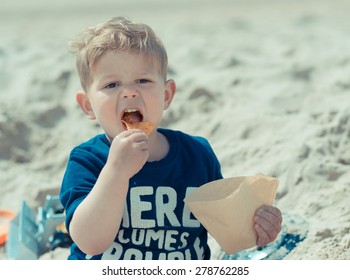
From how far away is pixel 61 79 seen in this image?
314 cm

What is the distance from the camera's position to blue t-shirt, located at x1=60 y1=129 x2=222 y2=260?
1.47m

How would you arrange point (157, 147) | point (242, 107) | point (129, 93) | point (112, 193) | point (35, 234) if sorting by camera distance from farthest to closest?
1. point (242, 107)
2. point (35, 234)
3. point (157, 147)
4. point (129, 93)
5. point (112, 193)

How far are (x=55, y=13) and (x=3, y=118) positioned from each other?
2693 millimetres

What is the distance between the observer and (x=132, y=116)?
1.46 m

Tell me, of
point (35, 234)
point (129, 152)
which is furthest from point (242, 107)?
point (129, 152)

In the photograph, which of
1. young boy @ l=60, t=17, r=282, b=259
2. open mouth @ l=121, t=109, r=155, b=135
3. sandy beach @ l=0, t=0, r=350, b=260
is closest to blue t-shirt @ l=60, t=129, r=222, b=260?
young boy @ l=60, t=17, r=282, b=259

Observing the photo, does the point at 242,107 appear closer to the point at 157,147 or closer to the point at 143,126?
the point at 157,147

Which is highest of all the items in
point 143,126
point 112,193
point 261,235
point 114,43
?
point 114,43

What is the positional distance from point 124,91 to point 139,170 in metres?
0.16

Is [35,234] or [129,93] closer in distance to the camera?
[129,93]

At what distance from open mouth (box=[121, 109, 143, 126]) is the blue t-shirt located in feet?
0.34

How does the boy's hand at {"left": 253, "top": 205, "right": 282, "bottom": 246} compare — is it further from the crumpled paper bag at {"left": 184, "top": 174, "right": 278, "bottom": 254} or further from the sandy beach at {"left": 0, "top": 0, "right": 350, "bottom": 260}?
the sandy beach at {"left": 0, "top": 0, "right": 350, "bottom": 260}

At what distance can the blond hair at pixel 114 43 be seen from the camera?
58.2 inches
